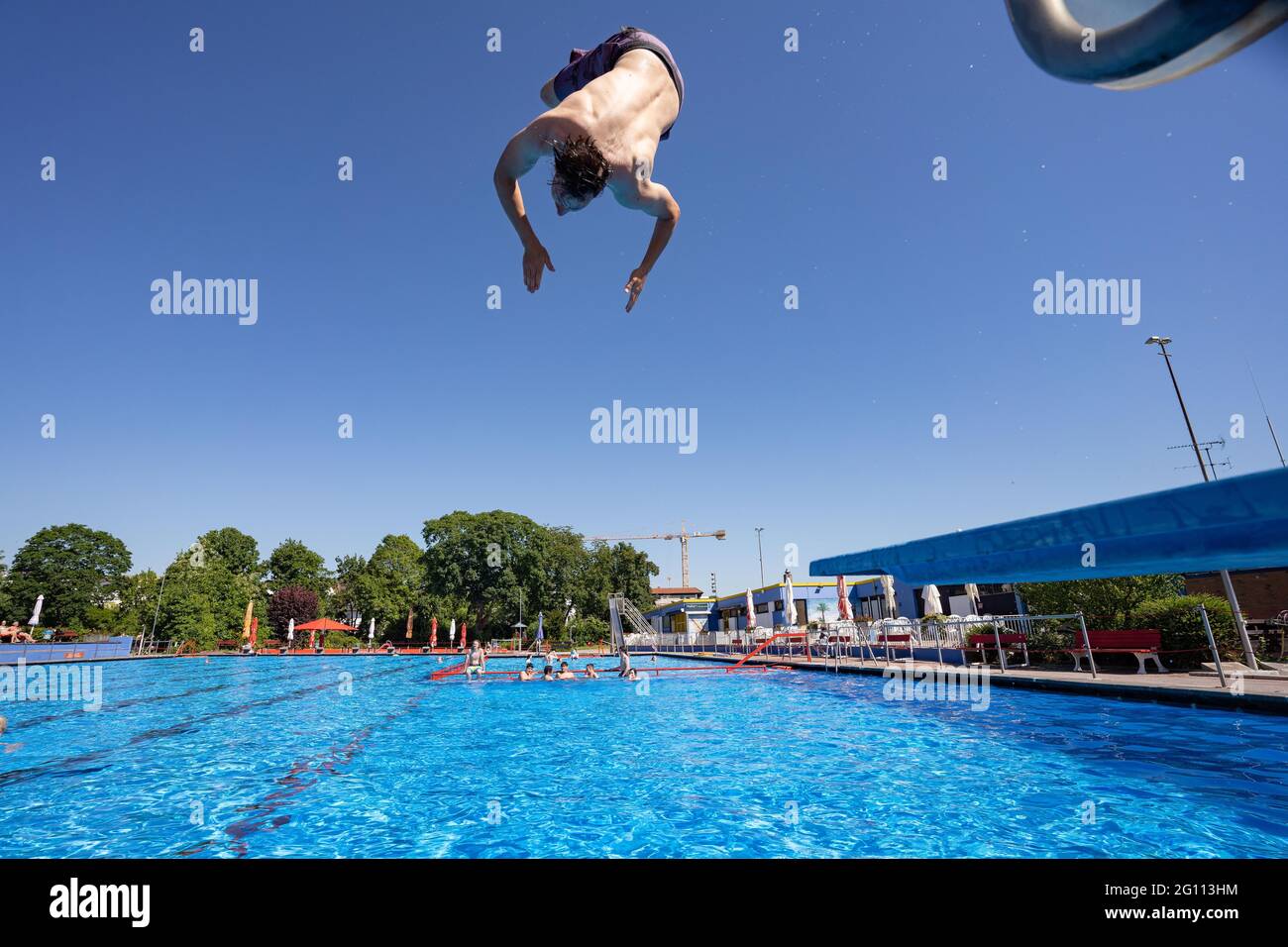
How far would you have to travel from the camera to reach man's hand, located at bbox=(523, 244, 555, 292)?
2646 millimetres

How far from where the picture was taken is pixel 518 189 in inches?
91.2

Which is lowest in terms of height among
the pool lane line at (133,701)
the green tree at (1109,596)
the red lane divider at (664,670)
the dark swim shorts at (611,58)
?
the red lane divider at (664,670)

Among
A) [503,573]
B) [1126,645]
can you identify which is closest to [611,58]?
[1126,645]

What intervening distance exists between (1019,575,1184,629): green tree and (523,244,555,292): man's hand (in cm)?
1936

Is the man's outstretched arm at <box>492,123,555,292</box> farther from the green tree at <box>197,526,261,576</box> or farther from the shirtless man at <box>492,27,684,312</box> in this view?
the green tree at <box>197,526,261,576</box>

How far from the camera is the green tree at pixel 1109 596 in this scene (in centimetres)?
1753

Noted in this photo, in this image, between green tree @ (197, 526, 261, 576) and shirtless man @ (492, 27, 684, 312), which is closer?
shirtless man @ (492, 27, 684, 312)

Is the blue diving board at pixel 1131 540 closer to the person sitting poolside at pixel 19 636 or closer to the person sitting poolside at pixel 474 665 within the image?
the person sitting poolside at pixel 474 665

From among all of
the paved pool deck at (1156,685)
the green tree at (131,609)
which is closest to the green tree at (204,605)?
the green tree at (131,609)

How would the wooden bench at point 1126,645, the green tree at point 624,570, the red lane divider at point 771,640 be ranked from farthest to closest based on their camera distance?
the green tree at point 624,570 < the red lane divider at point 771,640 < the wooden bench at point 1126,645

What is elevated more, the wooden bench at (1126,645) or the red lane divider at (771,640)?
the wooden bench at (1126,645)

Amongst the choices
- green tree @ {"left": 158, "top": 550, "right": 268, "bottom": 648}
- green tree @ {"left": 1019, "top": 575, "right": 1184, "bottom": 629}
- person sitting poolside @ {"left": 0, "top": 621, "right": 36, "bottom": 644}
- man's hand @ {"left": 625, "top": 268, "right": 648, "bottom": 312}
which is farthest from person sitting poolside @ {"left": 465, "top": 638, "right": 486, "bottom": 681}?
person sitting poolside @ {"left": 0, "top": 621, "right": 36, "bottom": 644}
